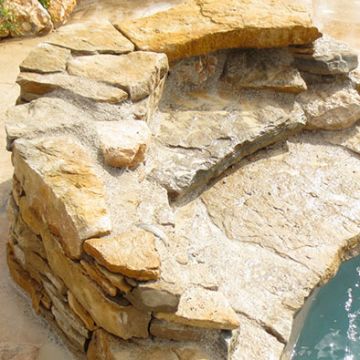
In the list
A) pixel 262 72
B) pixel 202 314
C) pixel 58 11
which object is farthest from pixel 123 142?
pixel 58 11

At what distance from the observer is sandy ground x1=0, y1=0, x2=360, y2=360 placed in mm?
3004

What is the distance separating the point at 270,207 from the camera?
349 cm

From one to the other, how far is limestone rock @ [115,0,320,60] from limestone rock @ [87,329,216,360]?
1797mm

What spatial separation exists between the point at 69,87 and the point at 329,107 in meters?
1.73

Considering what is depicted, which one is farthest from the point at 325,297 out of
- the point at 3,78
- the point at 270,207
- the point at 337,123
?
the point at 3,78

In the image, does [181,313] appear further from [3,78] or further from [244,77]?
[3,78]

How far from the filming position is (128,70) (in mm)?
3375

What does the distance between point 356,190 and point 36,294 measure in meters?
1.96

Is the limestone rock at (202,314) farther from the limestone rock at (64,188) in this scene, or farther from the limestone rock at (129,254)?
the limestone rock at (64,188)

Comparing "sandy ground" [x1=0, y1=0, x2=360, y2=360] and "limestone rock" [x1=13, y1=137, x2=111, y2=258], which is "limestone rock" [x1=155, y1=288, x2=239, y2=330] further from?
"sandy ground" [x1=0, y1=0, x2=360, y2=360]

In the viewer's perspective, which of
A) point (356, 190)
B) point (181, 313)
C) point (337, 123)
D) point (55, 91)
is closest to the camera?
point (181, 313)

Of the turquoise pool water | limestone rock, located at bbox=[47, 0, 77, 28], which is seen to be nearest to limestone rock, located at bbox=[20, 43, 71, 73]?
the turquoise pool water

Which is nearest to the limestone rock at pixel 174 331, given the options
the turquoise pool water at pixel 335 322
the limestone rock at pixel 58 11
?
the turquoise pool water at pixel 335 322

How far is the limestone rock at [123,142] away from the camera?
9.43 feet
